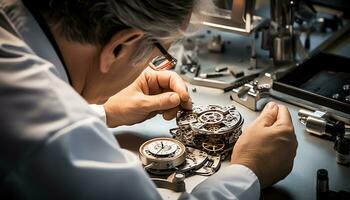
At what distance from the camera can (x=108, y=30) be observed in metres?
0.92

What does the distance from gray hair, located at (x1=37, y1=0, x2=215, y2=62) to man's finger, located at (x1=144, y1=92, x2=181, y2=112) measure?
14.6 inches

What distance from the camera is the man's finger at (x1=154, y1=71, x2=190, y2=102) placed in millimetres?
1331

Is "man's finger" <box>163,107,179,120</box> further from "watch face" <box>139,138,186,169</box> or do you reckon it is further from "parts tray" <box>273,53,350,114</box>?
"parts tray" <box>273,53,350,114</box>

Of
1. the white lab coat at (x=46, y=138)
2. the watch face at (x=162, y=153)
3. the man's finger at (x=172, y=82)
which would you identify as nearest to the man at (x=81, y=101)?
the white lab coat at (x=46, y=138)

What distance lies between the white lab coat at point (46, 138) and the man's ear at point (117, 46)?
11cm

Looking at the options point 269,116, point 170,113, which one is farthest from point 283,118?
point 170,113

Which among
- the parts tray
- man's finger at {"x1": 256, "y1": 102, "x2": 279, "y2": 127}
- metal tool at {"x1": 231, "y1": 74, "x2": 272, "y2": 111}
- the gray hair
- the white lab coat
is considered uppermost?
the gray hair

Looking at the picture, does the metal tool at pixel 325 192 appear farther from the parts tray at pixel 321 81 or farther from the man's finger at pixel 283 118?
the parts tray at pixel 321 81

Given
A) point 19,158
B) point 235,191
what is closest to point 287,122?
point 235,191

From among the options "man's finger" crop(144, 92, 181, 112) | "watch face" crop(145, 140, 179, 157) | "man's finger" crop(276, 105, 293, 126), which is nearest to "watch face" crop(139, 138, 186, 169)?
"watch face" crop(145, 140, 179, 157)

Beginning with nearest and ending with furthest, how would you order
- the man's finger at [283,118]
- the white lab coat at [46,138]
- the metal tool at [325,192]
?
the white lab coat at [46,138], the metal tool at [325,192], the man's finger at [283,118]

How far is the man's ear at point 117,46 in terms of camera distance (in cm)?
92

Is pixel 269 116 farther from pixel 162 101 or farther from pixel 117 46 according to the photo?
pixel 117 46

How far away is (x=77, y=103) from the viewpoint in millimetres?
841
